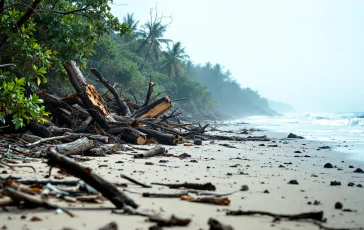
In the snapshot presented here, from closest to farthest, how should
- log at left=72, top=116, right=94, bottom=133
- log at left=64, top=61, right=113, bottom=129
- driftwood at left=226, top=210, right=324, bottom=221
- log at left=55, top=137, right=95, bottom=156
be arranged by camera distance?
driftwood at left=226, top=210, right=324, bottom=221, log at left=55, top=137, right=95, bottom=156, log at left=72, top=116, right=94, bottom=133, log at left=64, top=61, right=113, bottom=129

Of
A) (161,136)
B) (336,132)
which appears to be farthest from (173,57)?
(161,136)

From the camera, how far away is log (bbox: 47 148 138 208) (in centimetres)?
275

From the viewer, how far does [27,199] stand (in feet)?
8.70

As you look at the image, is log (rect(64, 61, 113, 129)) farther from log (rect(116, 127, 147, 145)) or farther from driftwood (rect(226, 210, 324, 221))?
driftwood (rect(226, 210, 324, 221))

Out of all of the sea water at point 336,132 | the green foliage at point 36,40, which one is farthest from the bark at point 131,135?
the sea water at point 336,132

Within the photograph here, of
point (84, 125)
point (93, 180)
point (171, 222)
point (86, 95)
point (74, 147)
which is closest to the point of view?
point (171, 222)

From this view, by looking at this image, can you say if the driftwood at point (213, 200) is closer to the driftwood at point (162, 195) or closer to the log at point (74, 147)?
the driftwood at point (162, 195)

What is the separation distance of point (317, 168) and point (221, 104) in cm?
10533

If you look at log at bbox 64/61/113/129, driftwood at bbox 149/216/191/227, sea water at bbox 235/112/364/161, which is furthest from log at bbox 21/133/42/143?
sea water at bbox 235/112/364/161

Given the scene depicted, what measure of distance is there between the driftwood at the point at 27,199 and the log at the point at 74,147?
3.41 m

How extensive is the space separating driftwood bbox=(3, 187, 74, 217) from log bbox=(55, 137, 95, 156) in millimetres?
3406

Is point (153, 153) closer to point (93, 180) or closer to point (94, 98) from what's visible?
point (94, 98)

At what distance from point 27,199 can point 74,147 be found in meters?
3.73

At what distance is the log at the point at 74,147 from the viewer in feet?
19.9
